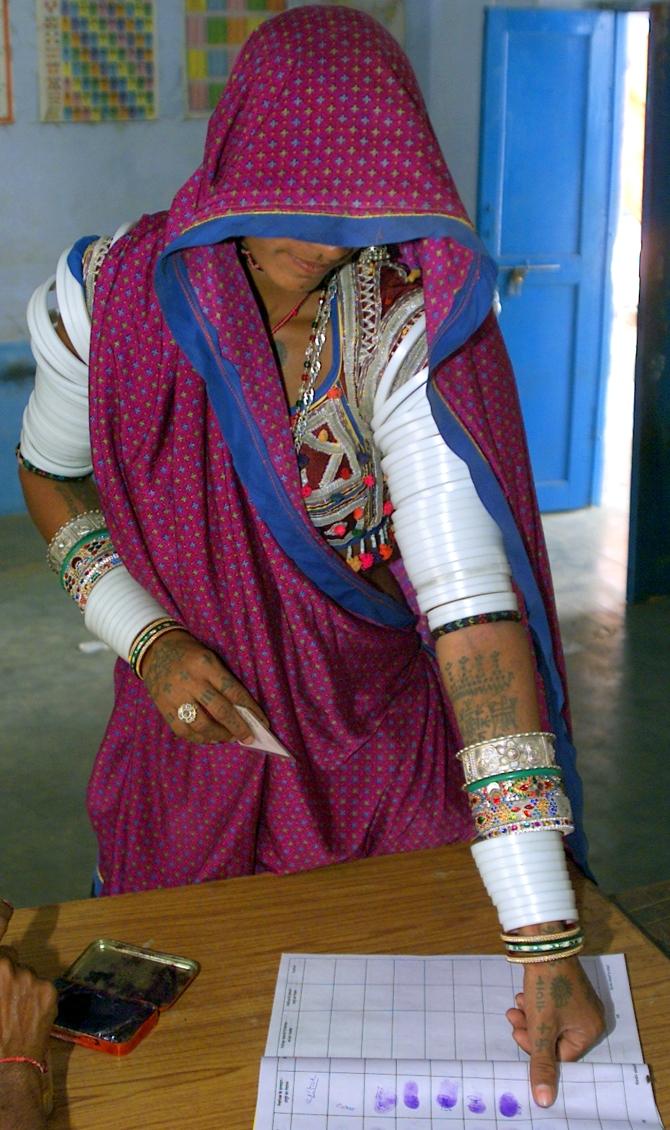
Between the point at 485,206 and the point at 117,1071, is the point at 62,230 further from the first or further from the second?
the point at 117,1071

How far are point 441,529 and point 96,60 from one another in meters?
4.89

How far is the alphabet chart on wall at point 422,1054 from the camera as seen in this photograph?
109 centimetres

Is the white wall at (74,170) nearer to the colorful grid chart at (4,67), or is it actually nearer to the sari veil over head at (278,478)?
the colorful grid chart at (4,67)

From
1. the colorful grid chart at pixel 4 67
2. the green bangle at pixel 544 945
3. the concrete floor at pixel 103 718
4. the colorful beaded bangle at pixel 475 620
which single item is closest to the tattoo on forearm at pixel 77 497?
the colorful beaded bangle at pixel 475 620

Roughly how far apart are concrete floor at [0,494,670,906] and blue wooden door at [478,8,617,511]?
662 mm

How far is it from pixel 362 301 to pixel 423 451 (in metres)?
0.22

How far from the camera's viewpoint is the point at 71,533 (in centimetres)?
155

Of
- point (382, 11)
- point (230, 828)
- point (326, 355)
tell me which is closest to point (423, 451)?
point (326, 355)

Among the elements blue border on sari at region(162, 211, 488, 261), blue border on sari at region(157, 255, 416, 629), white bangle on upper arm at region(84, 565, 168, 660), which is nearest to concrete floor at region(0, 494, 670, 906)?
white bangle on upper arm at region(84, 565, 168, 660)

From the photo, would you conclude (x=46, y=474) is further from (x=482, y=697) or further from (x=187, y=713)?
(x=482, y=697)

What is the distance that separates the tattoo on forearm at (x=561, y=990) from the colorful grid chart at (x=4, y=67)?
5.12 m

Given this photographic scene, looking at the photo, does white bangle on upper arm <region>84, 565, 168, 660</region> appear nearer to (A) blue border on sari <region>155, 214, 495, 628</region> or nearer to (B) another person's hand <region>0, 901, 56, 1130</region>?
(A) blue border on sari <region>155, 214, 495, 628</region>

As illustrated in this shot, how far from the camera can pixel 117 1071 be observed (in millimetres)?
1146

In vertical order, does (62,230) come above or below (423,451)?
below
